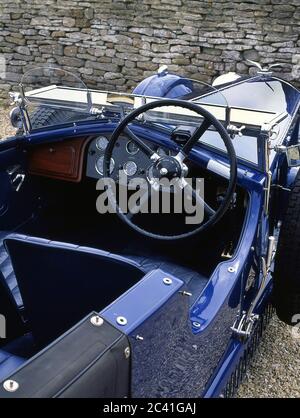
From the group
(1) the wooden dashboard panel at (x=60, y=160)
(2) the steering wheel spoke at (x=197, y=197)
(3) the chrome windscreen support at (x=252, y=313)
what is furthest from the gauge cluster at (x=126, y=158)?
(3) the chrome windscreen support at (x=252, y=313)

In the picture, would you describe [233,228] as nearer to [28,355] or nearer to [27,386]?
[28,355]

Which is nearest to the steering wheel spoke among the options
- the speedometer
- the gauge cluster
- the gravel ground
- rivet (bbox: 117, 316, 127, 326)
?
the gauge cluster

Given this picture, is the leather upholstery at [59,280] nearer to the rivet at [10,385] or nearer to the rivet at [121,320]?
the rivet at [121,320]

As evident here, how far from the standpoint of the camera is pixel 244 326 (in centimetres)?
252

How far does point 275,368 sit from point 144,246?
41.7 inches

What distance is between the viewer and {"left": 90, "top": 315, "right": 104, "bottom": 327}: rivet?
138 cm

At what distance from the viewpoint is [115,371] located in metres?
1.33

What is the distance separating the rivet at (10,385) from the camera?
3.77 feet

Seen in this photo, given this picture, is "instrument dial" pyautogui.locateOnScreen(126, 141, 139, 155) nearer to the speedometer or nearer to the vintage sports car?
the vintage sports car

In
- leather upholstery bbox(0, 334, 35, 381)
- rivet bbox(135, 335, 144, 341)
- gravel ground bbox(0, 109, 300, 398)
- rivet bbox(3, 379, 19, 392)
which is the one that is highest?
rivet bbox(3, 379, 19, 392)

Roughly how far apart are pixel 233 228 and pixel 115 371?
1.68 metres

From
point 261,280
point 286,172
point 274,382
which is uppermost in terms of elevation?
point 286,172

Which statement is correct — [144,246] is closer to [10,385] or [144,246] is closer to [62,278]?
[62,278]

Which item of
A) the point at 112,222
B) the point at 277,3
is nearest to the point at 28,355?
the point at 112,222
